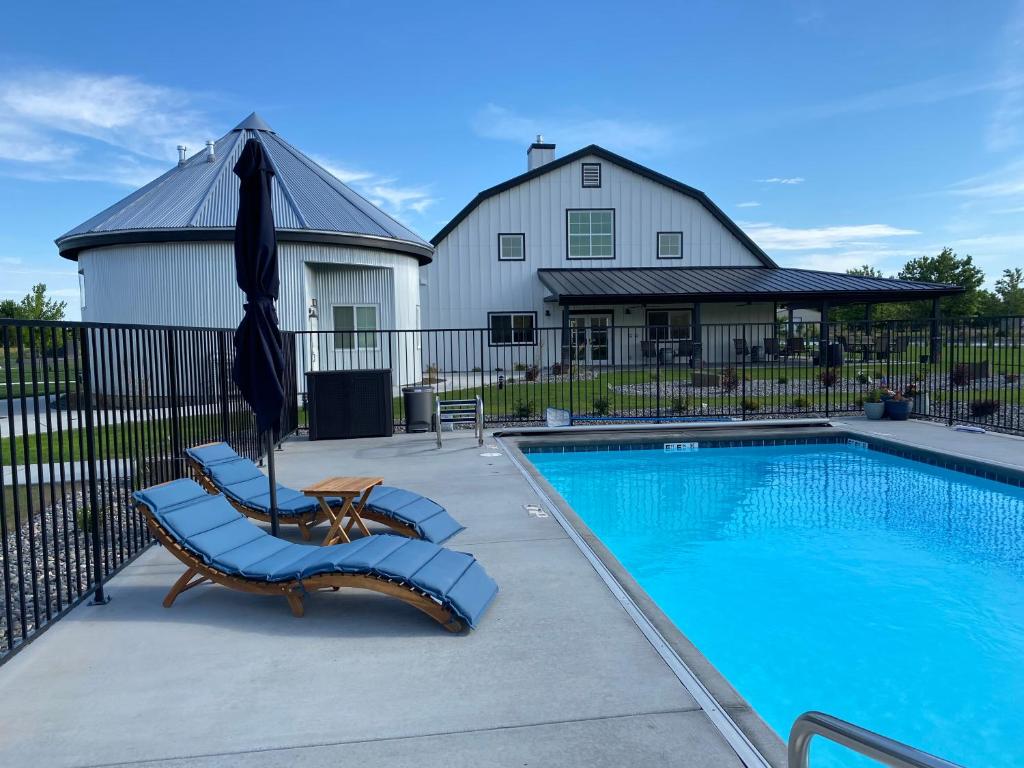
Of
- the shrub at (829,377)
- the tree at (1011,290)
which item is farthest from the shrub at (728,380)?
the tree at (1011,290)

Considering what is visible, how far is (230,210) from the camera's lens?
61.2 feet

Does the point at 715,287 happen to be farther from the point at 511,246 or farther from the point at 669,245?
the point at 511,246

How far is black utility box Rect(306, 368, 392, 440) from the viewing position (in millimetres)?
12531

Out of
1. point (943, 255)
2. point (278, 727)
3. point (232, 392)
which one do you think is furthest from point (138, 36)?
point (943, 255)

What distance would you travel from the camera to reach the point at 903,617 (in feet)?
18.8

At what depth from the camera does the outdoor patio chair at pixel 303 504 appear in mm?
6230

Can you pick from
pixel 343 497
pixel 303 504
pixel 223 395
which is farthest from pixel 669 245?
pixel 343 497

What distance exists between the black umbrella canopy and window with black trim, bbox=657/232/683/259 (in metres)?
27.8

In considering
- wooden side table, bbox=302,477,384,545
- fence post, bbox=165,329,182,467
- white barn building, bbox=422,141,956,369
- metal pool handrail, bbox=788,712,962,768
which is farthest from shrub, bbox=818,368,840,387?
metal pool handrail, bbox=788,712,962,768

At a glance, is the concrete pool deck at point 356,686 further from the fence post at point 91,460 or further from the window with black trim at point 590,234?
the window with black trim at point 590,234

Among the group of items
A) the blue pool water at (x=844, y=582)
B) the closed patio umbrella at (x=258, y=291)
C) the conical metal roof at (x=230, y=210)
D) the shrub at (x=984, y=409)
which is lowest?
the blue pool water at (x=844, y=582)

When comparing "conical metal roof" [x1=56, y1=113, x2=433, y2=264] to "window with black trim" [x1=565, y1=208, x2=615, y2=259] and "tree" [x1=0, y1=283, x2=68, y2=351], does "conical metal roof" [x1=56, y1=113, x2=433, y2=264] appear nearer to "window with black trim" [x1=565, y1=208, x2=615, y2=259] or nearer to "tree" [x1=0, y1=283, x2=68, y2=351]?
"window with black trim" [x1=565, y1=208, x2=615, y2=259]

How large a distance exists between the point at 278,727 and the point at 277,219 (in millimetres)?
17126

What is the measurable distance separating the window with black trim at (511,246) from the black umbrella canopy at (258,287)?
2505 cm
